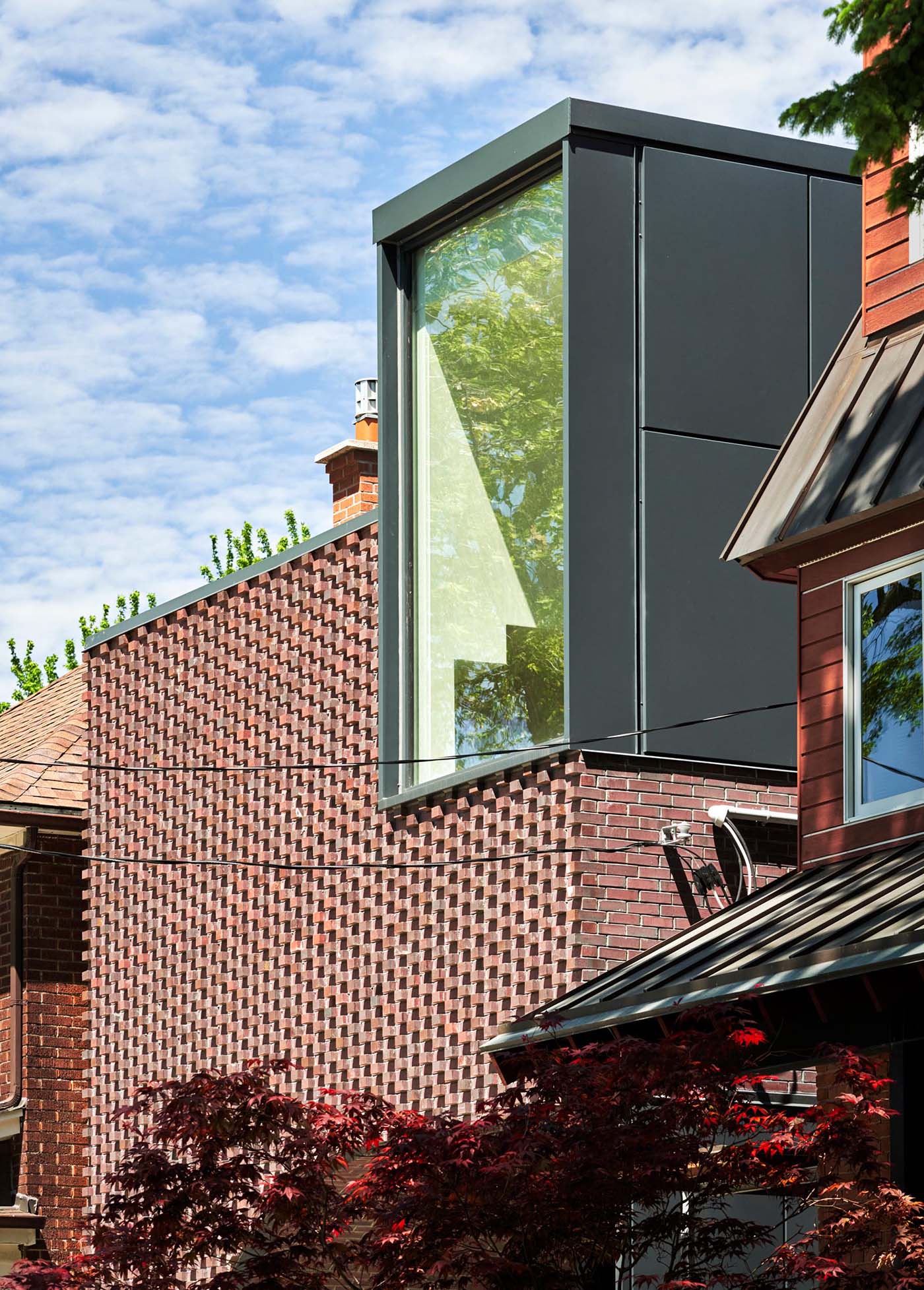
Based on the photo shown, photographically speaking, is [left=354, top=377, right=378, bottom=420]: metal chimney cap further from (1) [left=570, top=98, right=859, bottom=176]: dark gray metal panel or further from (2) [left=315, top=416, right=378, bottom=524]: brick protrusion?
(1) [left=570, top=98, right=859, bottom=176]: dark gray metal panel

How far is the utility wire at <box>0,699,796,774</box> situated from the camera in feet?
52.8

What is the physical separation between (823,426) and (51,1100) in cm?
1145

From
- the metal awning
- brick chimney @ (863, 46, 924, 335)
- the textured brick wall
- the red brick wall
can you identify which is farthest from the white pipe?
the red brick wall

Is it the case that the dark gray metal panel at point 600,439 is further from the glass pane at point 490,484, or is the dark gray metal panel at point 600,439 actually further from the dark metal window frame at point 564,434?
the glass pane at point 490,484

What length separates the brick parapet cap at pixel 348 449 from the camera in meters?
22.0

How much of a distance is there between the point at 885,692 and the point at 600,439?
385 centimetres

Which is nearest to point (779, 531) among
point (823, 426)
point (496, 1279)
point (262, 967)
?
point (823, 426)

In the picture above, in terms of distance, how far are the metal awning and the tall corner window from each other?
43cm

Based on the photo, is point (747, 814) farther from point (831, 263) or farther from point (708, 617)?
point (831, 263)

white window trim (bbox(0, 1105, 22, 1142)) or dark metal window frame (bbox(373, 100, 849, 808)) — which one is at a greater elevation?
dark metal window frame (bbox(373, 100, 849, 808))

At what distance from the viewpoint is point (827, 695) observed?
14.0 metres

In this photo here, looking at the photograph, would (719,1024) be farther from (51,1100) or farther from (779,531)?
(51,1100)

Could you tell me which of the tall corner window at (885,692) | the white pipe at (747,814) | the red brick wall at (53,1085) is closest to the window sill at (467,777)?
the white pipe at (747,814)

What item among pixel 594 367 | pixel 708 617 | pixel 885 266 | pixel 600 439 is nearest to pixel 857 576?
pixel 885 266
